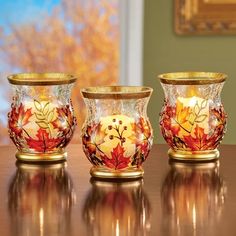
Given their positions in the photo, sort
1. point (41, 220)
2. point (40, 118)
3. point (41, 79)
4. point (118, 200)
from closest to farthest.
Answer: point (41, 220) < point (118, 200) < point (40, 118) < point (41, 79)

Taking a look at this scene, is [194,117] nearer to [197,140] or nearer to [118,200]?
[197,140]

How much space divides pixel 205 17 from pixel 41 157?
2.08 meters

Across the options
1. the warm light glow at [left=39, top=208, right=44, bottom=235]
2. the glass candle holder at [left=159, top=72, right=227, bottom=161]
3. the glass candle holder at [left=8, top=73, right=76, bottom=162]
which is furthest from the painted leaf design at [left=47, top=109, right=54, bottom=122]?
the warm light glow at [left=39, top=208, right=44, bottom=235]

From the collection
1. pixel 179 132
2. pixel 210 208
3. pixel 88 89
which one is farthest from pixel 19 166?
pixel 210 208

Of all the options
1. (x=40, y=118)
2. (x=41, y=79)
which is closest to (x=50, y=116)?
(x=40, y=118)

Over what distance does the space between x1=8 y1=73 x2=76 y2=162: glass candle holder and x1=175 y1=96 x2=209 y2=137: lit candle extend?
0.77ft

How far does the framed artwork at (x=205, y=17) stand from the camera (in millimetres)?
3715

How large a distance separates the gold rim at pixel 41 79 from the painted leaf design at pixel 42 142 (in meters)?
0.10

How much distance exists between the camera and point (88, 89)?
169 cm

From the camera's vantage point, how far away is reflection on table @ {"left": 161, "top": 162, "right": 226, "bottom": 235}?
53.4 inches

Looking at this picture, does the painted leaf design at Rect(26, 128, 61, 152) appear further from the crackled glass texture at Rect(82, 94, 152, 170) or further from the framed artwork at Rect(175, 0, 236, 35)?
the framed artwork at Rect(175, 0, 236, 35)

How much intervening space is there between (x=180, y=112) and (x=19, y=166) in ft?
1.16

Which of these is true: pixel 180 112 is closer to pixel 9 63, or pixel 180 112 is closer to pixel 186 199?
pixel 186 199

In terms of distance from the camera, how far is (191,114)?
1.81m
